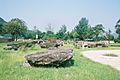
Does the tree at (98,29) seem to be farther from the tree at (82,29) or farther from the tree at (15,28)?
the tree at (15,28)

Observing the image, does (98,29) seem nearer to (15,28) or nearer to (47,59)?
(15,28)

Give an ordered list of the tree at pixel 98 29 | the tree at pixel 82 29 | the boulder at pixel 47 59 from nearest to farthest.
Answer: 1. the boulder at pixel 47 59
2. the tree at pixel 98 29
3. the tree at pixel 82 29

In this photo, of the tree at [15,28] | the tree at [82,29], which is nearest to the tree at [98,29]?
the tree at [82,29]

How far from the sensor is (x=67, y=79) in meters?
8.85

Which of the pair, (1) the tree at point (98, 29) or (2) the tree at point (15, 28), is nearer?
(2) the tree at point (15, 28)

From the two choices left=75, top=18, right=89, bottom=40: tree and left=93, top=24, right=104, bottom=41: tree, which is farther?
left=75, top=18, right=89, bottom=40: tree

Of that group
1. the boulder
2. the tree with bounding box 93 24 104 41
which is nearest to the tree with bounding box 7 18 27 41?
the tree with bounding box 93 24 104 41

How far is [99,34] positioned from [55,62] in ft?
327

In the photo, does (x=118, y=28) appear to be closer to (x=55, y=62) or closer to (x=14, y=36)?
(x=14, y=36)

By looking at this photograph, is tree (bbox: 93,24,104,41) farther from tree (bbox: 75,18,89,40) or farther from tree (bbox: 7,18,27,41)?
tree (bbox: 7,18,27,41)

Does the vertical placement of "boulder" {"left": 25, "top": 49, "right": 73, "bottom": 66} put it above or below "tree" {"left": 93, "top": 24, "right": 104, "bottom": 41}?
below

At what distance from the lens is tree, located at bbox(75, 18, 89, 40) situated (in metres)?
109

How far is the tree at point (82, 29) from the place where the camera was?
357 feet

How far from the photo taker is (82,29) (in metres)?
114
